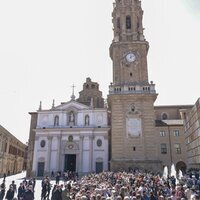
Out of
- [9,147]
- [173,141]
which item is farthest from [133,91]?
[9,147]

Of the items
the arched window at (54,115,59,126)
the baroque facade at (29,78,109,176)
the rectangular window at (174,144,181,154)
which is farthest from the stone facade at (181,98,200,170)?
the arched window at (54,115,59,126)

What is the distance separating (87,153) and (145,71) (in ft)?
56.7

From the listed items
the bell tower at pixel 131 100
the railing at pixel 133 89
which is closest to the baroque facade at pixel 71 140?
the bell tower at pixel 131 100

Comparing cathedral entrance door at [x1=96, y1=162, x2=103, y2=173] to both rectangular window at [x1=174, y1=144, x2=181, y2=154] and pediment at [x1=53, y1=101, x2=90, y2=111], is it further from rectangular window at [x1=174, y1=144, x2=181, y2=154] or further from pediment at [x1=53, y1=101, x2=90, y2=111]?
rectangular window at [x1=174, y1=144, x2=181, y2=154]

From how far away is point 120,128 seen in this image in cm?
3656

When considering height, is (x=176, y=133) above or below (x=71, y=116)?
below

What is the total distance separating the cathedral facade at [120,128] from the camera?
36.1 meters

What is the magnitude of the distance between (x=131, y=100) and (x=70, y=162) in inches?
636

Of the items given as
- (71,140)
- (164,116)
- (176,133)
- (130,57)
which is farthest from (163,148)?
(130,57)

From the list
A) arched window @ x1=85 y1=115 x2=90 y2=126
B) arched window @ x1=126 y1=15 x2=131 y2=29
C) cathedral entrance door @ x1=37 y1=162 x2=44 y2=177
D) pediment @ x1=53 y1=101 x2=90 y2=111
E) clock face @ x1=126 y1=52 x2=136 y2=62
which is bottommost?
cathedral entrance door @ x1=37 y1=162 x2=44 y2=177

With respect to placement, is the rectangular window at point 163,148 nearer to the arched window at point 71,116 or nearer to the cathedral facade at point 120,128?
the cathedral facade at point 120,128

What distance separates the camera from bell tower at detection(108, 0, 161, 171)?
35.2m

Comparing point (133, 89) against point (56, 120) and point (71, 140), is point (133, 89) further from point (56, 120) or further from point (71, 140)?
point (56, 120)

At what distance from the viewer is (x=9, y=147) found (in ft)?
170
